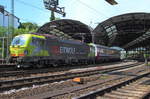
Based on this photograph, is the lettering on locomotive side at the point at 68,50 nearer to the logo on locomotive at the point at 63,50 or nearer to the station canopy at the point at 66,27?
the logo on locomotive at the point at 63,50

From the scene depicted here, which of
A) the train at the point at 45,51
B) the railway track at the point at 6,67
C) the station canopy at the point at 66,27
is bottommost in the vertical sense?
the railway track at the point at 6,67

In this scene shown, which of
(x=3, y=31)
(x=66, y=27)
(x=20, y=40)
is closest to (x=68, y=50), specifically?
(x=20, y=40)

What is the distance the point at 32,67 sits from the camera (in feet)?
79.0

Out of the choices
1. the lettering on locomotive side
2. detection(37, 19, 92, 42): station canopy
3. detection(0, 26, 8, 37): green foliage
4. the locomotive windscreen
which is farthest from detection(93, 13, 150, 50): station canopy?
the locomotive windscreen

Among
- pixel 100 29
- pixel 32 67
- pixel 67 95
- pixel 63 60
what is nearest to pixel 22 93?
pixel 67 95

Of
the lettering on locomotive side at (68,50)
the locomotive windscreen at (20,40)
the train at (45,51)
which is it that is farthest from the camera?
the lettering on locomotive side at (68,50)

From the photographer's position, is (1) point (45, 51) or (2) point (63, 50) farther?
(2) point (63, 50)

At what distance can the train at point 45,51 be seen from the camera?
21.0 metres

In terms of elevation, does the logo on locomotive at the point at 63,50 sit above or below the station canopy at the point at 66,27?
below

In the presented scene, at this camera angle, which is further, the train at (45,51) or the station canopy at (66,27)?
the station canopy at (66,27)

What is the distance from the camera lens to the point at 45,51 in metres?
23.9

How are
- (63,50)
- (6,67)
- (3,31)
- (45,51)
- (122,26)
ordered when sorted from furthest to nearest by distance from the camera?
(3,31) → (122,26) → (63,50) → (6,67) → (45,51)

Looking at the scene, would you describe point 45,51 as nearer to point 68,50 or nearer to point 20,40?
point 20,40

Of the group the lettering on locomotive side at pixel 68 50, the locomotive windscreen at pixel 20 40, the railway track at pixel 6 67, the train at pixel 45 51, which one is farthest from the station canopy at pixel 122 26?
the locomotive windscreen at pixel 20 40
